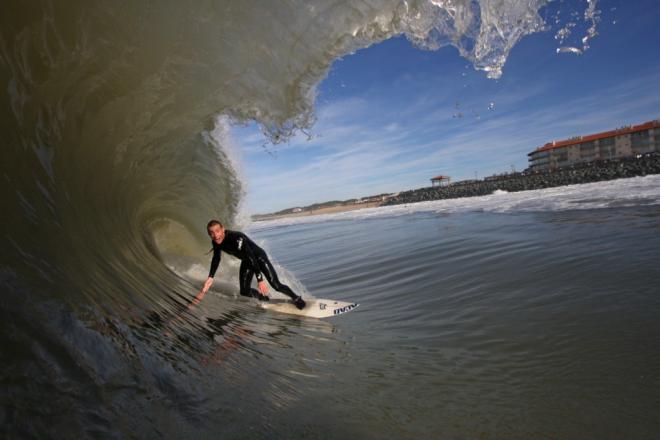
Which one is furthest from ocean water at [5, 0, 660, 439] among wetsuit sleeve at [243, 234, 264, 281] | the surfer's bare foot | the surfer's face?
the surfer's face

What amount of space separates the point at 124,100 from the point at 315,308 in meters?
3.76

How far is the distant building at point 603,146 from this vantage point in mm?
70750

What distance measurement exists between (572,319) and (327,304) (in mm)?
3167

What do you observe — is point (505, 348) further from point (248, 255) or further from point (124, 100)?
point (124, 100)

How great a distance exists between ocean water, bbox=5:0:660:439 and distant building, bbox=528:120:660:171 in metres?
84.2

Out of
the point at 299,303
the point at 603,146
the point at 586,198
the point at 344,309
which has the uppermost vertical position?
the point at 603,146

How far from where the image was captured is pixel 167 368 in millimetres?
2449

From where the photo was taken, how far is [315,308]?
5.67 m

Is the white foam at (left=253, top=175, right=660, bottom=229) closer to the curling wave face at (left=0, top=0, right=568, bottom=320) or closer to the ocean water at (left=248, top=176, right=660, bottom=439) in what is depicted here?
the ocean water at (left=248, top=176, right=660, bottom=439)

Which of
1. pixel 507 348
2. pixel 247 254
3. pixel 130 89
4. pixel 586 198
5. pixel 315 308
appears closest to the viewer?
pixel 507 348

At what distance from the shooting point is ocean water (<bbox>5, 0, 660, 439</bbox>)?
2.05m

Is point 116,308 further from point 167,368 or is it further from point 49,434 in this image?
point 49,434

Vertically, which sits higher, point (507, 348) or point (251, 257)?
point (251, 257)

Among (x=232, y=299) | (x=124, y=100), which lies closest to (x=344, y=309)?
(x=232, y=299)
